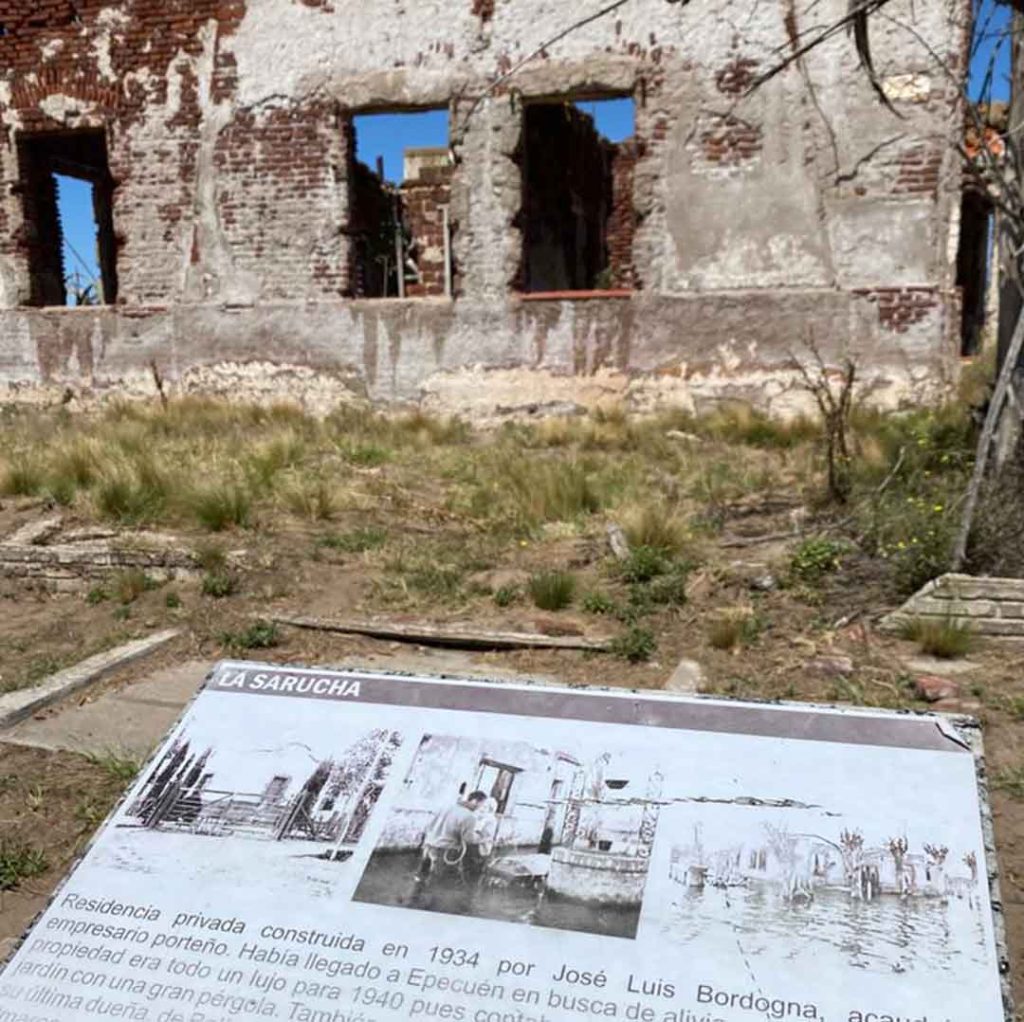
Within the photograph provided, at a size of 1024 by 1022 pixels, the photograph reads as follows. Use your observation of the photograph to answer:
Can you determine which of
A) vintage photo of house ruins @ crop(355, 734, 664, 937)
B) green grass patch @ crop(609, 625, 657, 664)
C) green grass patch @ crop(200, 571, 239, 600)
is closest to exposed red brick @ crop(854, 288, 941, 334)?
green grass patch @ crop(609, 625, 657, 664)

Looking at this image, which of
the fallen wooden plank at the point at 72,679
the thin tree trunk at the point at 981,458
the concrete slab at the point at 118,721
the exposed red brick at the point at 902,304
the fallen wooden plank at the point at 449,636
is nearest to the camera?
the concrete slab at the point at 118,721

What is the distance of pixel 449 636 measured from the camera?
4.55 metres

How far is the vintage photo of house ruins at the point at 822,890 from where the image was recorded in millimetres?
1749

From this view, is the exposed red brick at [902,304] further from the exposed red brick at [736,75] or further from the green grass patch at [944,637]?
the green grass patch at [944,637]

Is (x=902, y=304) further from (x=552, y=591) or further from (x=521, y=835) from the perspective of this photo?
(x=521, y=835)

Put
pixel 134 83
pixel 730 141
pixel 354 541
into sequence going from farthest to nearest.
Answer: pixel 134 83
pixel 730 141
pixel 354 541

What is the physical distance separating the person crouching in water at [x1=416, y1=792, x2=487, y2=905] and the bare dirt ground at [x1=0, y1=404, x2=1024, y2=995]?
1346 millimetres

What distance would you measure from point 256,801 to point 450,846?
468 mm

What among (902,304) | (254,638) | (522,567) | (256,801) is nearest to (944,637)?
(522,567)

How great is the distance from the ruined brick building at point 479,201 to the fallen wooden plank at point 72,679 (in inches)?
256

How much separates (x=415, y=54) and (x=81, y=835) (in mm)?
9262

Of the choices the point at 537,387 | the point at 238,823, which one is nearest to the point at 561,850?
the point at 238,823

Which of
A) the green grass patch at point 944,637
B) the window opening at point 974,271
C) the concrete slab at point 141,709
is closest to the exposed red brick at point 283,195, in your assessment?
the concrete slab at point 141,709

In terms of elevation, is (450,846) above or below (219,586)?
above
